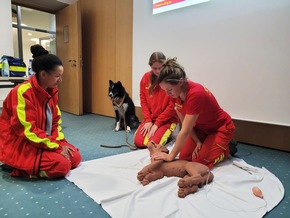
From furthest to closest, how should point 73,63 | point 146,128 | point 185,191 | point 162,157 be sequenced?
point 73,63 < point 146,128 < point 162,157 < point 185,191

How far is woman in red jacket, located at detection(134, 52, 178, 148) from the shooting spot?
6.73 feet

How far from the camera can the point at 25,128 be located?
130 cm

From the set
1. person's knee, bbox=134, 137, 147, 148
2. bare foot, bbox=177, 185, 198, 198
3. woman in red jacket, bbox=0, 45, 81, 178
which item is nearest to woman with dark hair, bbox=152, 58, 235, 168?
bare foot, bbox=177, 185, 198, 198

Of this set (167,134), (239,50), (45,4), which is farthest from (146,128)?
(45,4)

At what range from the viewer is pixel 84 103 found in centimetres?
420

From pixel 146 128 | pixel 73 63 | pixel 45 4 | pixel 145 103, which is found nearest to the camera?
pixel 146 128

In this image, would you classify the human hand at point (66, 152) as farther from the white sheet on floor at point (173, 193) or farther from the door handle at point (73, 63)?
the door handle at point (73, 63)

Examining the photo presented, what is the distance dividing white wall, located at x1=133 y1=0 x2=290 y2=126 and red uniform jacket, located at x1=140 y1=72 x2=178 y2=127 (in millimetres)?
613

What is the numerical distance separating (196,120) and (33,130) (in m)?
1.06

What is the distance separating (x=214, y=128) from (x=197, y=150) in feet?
0.70

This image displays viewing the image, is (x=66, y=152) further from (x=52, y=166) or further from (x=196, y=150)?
(x=196, y=150)

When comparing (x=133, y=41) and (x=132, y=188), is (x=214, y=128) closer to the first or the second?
(x=132, y=188)

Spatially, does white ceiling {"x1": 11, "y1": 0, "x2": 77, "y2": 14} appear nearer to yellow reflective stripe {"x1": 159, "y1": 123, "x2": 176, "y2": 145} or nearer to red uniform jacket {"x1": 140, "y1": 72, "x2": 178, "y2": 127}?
red uniform jacket {"x1": 140, "y1": 72, "x2": 178, "y2": 127}

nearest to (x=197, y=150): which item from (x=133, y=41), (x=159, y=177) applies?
(x=159, y=177)
